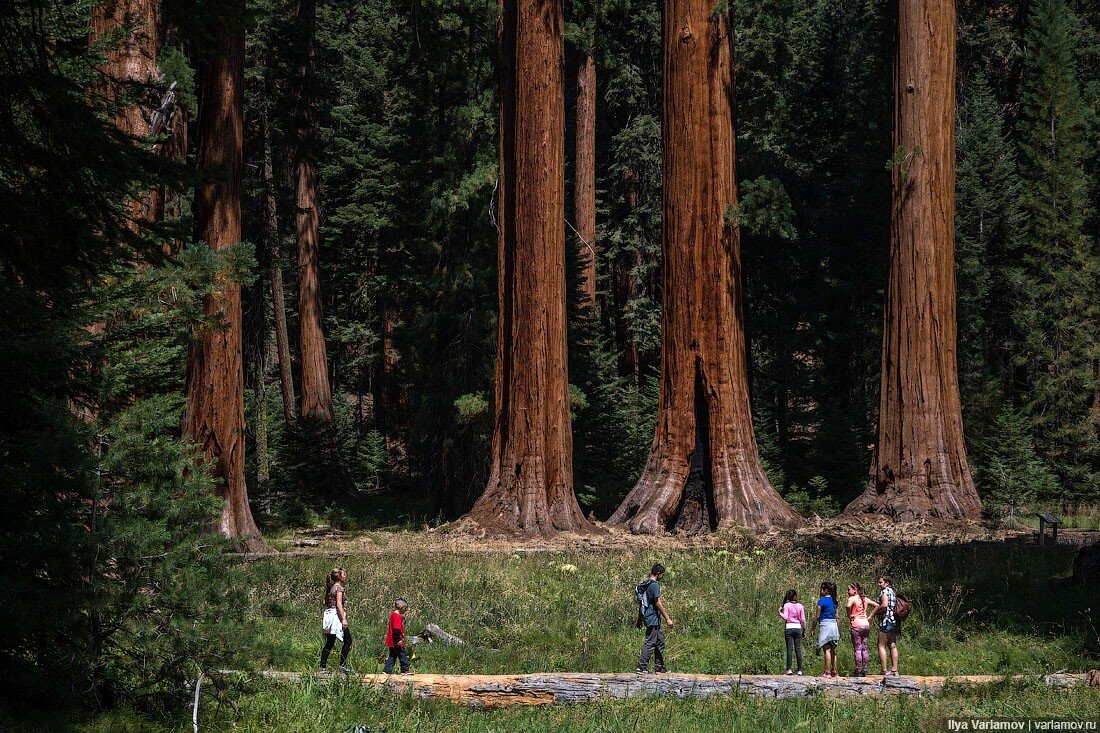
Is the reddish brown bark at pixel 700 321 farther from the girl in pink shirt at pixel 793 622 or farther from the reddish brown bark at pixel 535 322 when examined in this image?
the girl in pink shirt at pixel 793 622

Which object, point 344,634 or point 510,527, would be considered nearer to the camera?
point 344,634

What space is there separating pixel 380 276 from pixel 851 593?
110 ft

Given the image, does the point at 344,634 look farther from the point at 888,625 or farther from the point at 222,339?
the point at 222,339

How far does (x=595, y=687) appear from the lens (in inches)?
349

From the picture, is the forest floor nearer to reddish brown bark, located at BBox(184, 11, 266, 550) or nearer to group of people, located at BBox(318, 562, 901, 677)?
reddish brown bark, located at BBox(184, 11, 266, 550)

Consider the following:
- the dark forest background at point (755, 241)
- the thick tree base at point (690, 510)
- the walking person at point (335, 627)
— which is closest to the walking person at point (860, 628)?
the walking person at point (335, 627)

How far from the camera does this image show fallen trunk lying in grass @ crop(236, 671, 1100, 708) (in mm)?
8828

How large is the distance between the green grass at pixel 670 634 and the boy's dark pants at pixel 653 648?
41 centimetres

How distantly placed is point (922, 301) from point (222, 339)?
1186 cm

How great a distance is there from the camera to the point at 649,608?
32.8ft

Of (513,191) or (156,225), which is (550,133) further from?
(156,225)

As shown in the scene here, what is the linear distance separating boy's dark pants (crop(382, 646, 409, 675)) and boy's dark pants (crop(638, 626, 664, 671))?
2.21 meters

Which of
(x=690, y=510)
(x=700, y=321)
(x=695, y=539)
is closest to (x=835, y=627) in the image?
(x=695, y=539)

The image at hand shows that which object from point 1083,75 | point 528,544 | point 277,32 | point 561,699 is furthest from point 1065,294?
point 561,699
